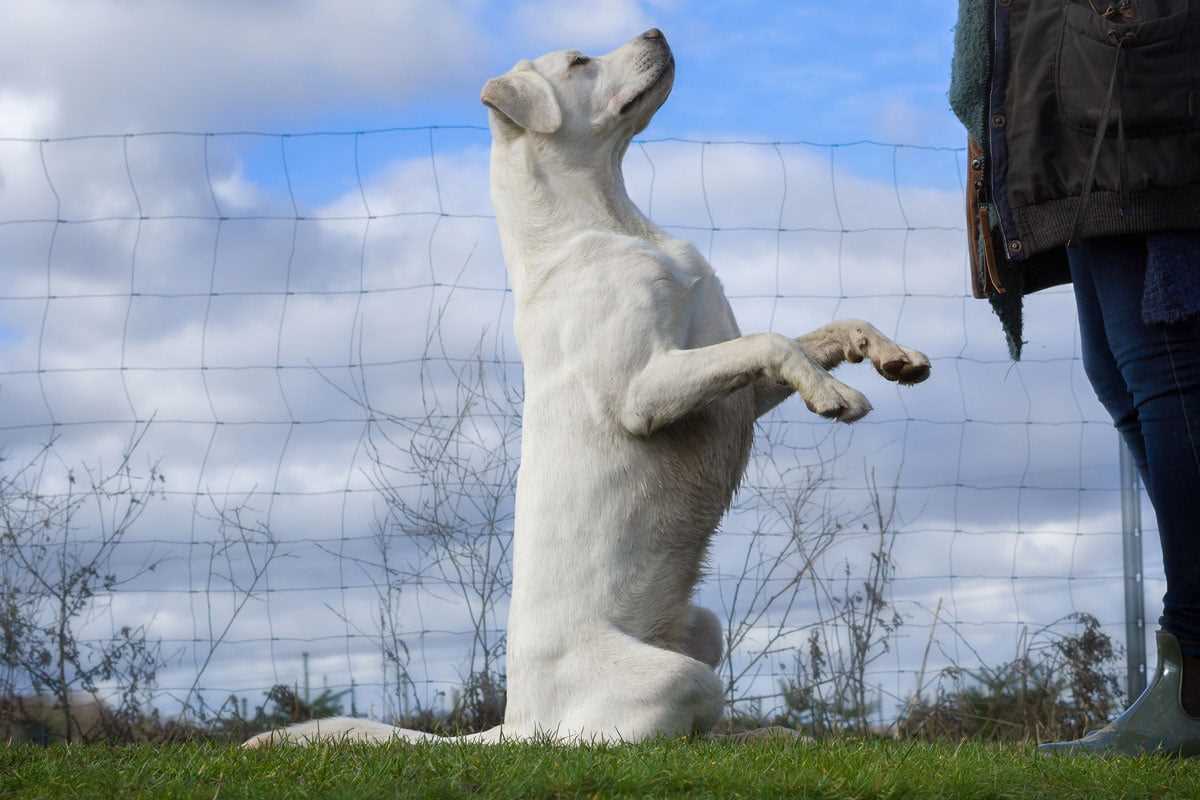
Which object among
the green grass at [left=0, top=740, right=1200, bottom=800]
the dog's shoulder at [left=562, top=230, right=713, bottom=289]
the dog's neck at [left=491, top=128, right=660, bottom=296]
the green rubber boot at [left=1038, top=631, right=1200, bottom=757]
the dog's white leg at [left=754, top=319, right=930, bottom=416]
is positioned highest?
the dog's neck at [left=491, top=128, right=660, bottom=296]

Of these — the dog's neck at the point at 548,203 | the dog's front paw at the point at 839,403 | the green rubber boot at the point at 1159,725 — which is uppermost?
the dog's neck at the point at 548,203

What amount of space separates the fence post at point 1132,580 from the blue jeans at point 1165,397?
2274 mm

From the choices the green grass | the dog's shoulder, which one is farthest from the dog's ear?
the green grass

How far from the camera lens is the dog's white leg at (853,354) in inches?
136

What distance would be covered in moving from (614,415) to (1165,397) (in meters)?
1.37

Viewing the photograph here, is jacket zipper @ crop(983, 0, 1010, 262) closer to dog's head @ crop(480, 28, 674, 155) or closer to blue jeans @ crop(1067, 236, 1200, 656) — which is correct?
blue jeans @ crop(1067, 236, 1200, 656)

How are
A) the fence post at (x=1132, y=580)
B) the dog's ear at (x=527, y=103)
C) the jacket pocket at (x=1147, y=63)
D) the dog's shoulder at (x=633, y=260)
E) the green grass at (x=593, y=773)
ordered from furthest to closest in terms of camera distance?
1. the fence post at (x=1132, y=580)
2. the dog's ear at (x=527, y=103)
3. the dog's shoulder at (x=633, y=260)
4. the jacket pocket at (x=1147, y=63)
5. the green grass at (x=593, y=773)

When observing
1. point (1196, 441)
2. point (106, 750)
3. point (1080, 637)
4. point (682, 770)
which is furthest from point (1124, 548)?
point (106, 750)

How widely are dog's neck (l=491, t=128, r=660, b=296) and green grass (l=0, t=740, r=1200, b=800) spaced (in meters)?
1.45

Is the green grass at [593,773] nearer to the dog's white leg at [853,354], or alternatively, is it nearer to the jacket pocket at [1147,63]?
the dog's white leg at [853,354]

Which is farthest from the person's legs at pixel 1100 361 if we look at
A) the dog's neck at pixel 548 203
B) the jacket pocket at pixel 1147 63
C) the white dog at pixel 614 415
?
the dog's neck at pixel 548 203

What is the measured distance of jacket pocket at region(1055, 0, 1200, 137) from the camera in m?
3.19

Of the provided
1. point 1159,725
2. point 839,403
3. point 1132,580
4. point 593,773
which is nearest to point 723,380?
point 839,403

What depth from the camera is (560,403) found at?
359 centimetres
